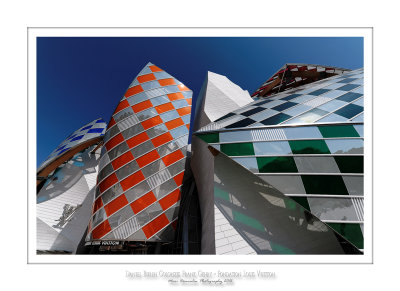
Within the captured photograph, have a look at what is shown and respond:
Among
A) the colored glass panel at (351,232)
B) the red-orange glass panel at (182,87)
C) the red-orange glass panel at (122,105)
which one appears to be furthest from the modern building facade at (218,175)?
the red-orange glass panel at (182,87)

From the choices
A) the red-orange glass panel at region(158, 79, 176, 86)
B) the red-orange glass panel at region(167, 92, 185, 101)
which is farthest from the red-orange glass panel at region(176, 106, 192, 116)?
the red-orange glass panel at region(158, 79, 176, 86)

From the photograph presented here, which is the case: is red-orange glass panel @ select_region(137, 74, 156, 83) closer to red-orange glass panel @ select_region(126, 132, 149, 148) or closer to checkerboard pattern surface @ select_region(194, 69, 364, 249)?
red-orange glass panel @ select_region(126, 132, 149, 148)

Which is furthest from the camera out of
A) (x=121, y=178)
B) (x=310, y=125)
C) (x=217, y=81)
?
(x=217, y=81)

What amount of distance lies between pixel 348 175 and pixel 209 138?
12.3ft

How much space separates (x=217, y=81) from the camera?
13148 millimetres

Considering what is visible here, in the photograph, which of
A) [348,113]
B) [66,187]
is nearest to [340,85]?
[348,113]

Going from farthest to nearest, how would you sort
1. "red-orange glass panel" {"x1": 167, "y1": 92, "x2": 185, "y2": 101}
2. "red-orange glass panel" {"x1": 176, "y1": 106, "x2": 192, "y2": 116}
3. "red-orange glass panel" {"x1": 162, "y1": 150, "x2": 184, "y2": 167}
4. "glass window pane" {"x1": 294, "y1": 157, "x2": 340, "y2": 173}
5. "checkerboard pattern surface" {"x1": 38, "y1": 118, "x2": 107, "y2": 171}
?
"checkerboard pattern surface" {"x1": 38, "y1": 118, "x2": 107, "y2": 171} → "red-orange glass panel" {"x1": 167, "y1": 92, "x2": 185, "y2": 101} → "red-orange glass panel" {"x1": 176, "y1": 106, "x2": 192, "y2": 116} → "red-orange glass panel" {"x1": 162, "y1": 150, "x2": 184, "y2": 167} → "glass window pane" {"x1": 294, "y1": 157, "x2": 340, "y2": 173}

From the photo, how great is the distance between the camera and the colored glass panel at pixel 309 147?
4.35 metres

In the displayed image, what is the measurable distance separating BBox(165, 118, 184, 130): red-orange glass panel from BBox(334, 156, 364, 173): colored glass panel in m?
7.79

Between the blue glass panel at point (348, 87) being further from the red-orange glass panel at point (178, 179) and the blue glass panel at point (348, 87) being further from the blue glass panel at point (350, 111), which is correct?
the red-orange glass panel at point (178, 179)

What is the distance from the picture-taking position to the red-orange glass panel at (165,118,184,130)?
971 centimetres

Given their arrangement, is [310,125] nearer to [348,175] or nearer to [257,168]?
[348,175]

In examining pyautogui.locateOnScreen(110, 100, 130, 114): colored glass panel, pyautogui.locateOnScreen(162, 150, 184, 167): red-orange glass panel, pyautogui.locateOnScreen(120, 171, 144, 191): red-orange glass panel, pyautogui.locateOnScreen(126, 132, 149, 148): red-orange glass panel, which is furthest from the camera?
pyautogui.locateOnScreen(110, 100, 130, 114): colored glass panel

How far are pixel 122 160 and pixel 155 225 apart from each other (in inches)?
150
